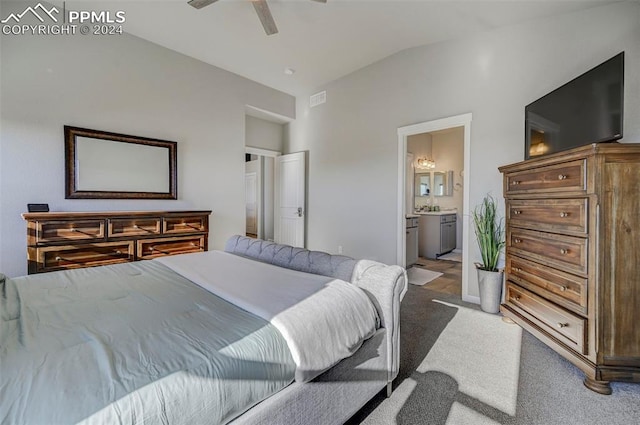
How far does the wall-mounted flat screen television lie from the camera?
1.88 m

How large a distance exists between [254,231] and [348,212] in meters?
3.44

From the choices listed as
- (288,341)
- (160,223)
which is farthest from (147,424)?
(160,223)

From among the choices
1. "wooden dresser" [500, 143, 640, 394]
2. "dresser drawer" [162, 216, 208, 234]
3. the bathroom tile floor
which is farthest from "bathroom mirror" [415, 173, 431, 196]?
"dresser drawer" [162, 216, 208, 234]

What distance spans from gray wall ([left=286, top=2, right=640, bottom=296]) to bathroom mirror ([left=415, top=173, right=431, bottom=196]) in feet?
9.64

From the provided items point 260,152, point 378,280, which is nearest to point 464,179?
point 378,280

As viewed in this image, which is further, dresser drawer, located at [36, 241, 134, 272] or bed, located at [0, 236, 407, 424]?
dresser drawer, located at [36, 241, 134, 272]

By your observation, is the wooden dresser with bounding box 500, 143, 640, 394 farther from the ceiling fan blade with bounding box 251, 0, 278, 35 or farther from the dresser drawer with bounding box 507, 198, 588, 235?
the ceiling fan blade with bounding box 251, 0, 278, 35

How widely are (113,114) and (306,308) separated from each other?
3510 mm

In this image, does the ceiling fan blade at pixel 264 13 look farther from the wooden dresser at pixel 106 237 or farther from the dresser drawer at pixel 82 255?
the dresser drawer at pixel 82 255

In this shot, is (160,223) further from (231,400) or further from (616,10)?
(616,10)

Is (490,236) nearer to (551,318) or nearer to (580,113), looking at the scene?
(551,318)

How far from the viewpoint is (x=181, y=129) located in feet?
12.6

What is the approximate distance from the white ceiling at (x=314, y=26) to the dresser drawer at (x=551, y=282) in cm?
237

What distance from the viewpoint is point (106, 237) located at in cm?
291
